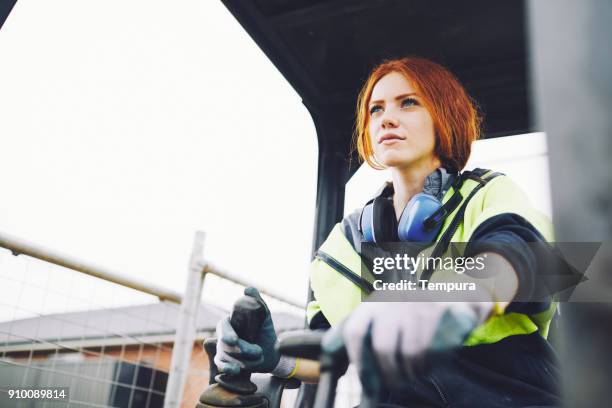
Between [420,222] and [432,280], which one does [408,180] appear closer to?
[420,222]

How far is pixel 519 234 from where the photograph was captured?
2.89 feet

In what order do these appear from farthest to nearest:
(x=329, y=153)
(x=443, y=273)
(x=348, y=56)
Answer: (x=329, y=153)
(x=348, y=56)
(x=443, y=273)

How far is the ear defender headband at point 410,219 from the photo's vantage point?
117cm

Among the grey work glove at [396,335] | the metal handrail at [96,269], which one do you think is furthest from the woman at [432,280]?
the metal handrail at [96,269]

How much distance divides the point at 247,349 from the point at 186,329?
74.4 inches

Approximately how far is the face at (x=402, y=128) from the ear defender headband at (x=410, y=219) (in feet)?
0.50

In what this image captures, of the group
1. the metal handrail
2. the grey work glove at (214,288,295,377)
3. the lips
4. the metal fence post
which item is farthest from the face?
the metal fence post

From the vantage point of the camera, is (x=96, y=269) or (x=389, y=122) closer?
(x=389, y=122)

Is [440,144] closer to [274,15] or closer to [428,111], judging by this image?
[428,111]

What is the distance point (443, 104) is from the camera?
150cm

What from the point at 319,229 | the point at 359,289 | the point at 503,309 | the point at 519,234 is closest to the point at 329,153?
the point at 319,229

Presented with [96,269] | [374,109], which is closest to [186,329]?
[96,269]

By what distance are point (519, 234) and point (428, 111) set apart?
0.65m

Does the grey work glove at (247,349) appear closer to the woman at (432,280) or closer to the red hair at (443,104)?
the woman at (432,280)
